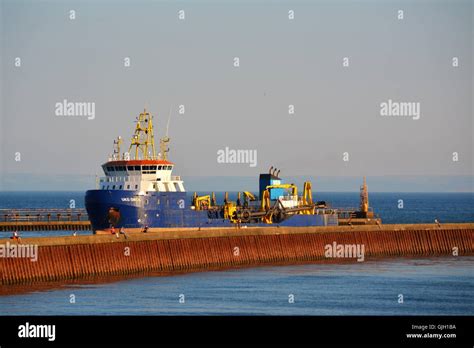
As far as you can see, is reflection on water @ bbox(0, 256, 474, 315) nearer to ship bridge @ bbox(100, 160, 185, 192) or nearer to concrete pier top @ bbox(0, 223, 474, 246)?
concrete pier top @ bbox(0, 223, 474, 246)

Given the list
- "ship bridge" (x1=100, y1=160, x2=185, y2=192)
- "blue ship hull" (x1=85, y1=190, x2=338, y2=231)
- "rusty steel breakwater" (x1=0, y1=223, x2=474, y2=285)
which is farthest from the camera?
"ship bridge" (x1=100, y1=160, x2=185, y2=192)

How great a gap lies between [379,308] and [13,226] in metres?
59.8

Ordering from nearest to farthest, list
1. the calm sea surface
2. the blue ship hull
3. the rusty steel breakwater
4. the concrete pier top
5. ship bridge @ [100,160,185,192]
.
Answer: the calm sea surface < the rusty steel breakwater < the concrete pier top < the blue ship hull < ship bridge @ [100,160,185,192]

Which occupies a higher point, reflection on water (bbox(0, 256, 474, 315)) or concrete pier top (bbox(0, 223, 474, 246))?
concrete pier top (bbox(0, 223, 474, 246))

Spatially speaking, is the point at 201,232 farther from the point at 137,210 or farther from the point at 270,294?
the point at 270,294

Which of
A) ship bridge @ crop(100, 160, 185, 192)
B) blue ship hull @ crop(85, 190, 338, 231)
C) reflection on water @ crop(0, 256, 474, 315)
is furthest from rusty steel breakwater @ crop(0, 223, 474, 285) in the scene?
ship bridge @ crop(100, 160, 185, 192)

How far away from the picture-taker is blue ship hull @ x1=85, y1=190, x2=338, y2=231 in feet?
247

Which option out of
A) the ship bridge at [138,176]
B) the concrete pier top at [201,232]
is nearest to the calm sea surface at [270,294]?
the concrete pier top at [201,232]

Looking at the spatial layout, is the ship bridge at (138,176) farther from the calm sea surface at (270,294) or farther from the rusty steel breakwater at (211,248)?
the calm sea surface at (270,294)

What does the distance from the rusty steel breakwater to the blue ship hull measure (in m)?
1.49

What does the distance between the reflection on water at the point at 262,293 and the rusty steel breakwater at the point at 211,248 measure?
3.05ft

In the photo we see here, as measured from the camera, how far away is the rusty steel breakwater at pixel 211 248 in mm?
60906
